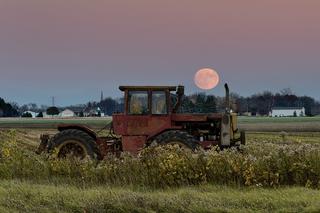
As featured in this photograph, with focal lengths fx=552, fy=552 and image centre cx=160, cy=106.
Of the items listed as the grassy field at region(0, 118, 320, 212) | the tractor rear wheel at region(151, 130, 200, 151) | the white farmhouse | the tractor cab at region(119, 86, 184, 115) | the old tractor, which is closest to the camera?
the grassy field at region(0, 118, 320, 212)

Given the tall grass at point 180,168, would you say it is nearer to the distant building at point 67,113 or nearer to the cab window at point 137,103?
the cab window at point 137,103

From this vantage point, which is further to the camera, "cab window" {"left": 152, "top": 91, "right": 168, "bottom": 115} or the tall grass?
"cab window" {"left": 152, "top": 91, "right": 168, "bottom": 115}

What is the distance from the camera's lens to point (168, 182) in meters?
10.3

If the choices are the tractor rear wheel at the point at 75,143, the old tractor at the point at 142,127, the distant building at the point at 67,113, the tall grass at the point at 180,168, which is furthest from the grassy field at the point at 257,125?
the distant building at the point at 67,113

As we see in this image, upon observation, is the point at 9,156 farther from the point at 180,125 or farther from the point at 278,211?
the point at 180,125

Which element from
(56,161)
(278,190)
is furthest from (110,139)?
(278,190)

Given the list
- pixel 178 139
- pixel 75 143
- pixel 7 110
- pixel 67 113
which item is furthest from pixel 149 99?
pixel 67 113

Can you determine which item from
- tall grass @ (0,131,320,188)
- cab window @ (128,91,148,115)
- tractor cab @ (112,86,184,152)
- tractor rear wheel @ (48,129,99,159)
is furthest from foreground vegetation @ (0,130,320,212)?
cab window @ (128,91,148,115)

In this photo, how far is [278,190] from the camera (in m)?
9.63

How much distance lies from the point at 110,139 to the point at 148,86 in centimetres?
220

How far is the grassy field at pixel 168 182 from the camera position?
28.2 ft

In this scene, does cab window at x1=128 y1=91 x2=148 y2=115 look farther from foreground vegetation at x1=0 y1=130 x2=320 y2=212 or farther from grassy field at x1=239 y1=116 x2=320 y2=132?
grassy field at x1=239 y1=116 x2=320 y2=132

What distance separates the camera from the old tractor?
55.2 ft

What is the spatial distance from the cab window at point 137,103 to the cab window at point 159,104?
0.84 feet
